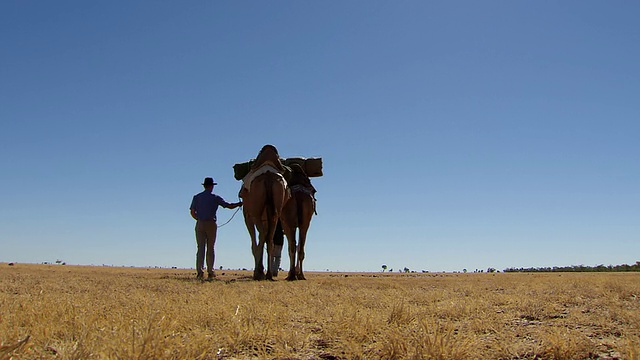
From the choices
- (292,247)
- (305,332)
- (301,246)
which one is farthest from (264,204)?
(305,332)

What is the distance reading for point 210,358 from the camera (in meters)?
2.74

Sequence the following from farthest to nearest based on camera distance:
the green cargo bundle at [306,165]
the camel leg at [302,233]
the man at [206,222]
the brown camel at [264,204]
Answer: the green cargo bundle at [306,165] → the camel leg at [302,233] → the man at [206,222] → the brown camel at [264,204]

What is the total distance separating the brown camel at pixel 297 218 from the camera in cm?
1389

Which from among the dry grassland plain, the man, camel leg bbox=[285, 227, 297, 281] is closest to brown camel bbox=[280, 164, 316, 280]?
camel leg bbox=[285, 227, 297, 281]

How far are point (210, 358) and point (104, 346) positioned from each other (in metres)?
0.55

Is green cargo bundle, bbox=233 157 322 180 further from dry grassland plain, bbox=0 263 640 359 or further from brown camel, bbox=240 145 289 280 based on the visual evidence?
dry grassland plain, bbox=0 263 640 359

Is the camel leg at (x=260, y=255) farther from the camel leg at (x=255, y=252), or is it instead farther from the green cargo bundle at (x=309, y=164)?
the green cargo bundle at (x=309, y=164)

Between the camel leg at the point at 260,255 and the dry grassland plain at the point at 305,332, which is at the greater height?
the camel leg at the point at 260,255

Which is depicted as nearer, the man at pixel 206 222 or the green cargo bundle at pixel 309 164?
the man at pixel 206 222

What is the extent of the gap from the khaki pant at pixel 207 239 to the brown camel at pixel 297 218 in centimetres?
193

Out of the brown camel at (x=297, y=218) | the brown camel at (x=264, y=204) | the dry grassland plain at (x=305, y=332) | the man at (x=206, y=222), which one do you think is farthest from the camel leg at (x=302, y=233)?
the dry grassland plain at (x=305, y=332)

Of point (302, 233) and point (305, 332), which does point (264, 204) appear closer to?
point (302, 233)

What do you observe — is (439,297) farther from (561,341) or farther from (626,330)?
(561,341)

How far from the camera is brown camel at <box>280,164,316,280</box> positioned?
45.6 ft
